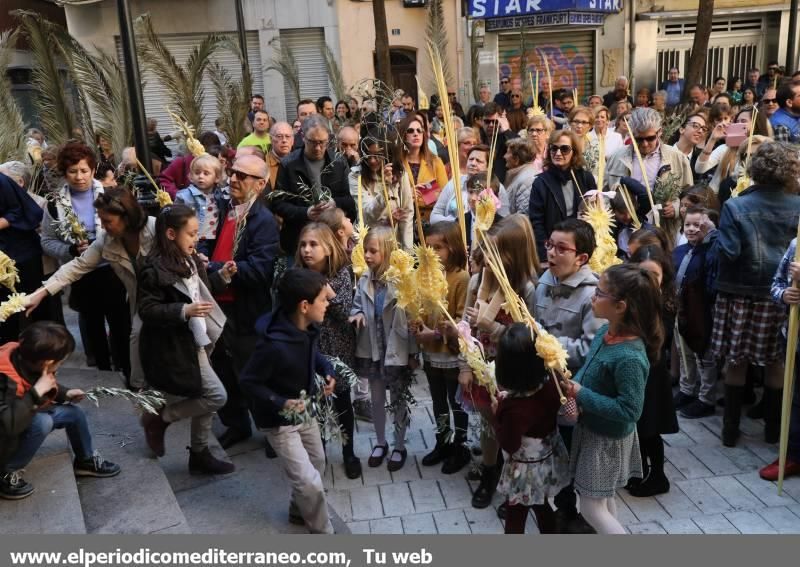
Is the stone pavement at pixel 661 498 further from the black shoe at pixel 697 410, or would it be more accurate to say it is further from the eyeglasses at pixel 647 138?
the eyeglasses at pixel 647 138

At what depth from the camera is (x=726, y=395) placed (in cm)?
479

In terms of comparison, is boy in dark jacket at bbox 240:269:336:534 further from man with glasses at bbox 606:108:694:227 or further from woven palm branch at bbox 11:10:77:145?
woven palm branch at bbox 11:10:77:145

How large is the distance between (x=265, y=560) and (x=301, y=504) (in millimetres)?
437

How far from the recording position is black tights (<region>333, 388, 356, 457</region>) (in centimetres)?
440

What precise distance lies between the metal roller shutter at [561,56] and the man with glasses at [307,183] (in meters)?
14.5

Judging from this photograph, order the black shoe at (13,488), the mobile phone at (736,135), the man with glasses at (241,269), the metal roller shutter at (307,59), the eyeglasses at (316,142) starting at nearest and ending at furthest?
the black shoe at (13,488), the man with glasses at (241,269), the eyeglasses at (316,142), the mobile phone at (736,135), the metal roller shutter at (307,59)

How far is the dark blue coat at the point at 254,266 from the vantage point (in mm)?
4570

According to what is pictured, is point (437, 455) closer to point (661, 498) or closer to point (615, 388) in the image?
point (661, 498)

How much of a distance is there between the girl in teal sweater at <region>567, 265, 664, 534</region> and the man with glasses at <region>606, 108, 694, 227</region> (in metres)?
2.89

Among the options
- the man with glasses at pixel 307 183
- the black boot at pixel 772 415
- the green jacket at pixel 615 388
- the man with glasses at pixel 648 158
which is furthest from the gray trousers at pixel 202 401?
the man with glasses at pixel 648 158

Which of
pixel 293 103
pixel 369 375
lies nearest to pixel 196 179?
pixel 369 375

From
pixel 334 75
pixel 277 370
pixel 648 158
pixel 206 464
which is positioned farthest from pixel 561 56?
pixel 277 370

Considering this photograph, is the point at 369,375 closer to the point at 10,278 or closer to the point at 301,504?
the point at 301,504

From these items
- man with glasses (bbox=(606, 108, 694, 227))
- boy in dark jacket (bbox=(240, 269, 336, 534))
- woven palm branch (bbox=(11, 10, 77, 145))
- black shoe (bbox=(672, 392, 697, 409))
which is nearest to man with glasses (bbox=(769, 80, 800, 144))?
man with glasses (bbox=(606, 108, 694, 227))
